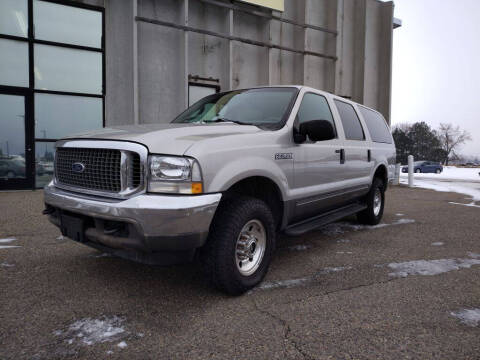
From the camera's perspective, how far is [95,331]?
2.28 m

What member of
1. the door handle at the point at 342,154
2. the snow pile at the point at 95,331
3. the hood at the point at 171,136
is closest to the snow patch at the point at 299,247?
the door handle at the point at 342,154

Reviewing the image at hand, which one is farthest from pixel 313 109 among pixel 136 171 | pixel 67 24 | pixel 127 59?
pixel 67 24

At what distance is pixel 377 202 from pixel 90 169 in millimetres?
4629

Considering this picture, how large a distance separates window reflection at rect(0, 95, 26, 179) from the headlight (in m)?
7.58

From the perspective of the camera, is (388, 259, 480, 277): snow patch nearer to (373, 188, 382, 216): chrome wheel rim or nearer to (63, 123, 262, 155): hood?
(373, 188, 382, 216): chrome wheel rim

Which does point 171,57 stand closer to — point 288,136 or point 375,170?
point 375,170

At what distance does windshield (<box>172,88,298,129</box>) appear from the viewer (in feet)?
11.4

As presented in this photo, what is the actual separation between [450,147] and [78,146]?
8160 cm

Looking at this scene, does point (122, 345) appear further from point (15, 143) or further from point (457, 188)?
point (457, 188)

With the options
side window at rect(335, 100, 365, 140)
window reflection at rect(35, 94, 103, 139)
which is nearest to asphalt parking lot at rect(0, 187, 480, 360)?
side window at rect(335, 100, 365, 140)

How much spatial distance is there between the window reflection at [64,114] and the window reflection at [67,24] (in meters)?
1.42

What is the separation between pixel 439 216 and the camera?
665 centimetres

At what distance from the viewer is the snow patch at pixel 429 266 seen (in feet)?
11.3

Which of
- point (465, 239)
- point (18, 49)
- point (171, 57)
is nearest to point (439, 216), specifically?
point (465, 239)
